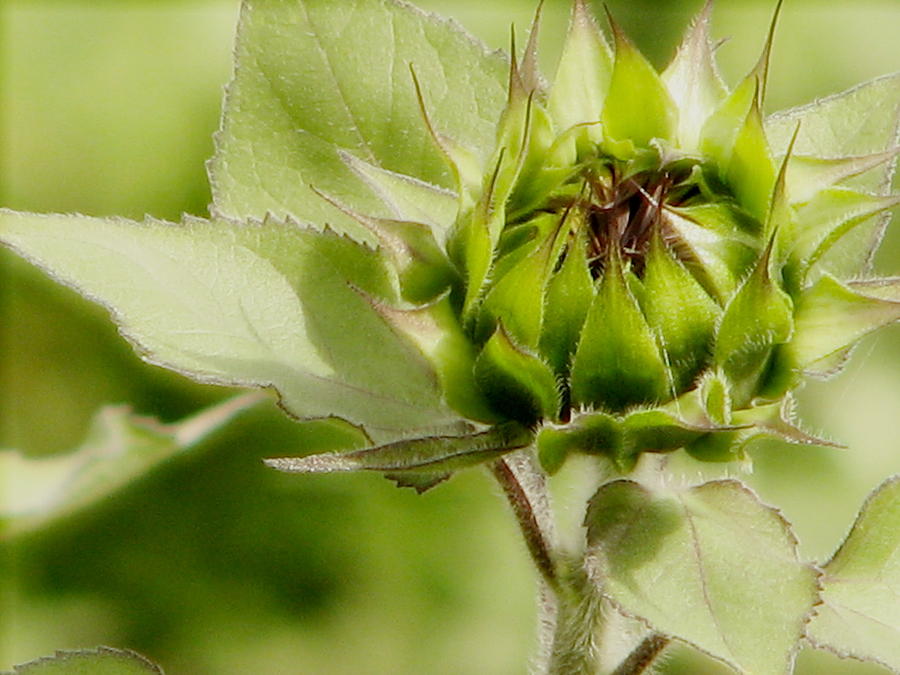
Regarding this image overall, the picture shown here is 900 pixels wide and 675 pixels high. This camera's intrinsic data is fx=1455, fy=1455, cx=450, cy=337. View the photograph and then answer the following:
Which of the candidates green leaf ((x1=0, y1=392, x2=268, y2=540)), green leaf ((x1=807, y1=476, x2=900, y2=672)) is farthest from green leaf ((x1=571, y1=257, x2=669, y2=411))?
green leaf ((x1=0, y1=392, x2=268, y2=540))

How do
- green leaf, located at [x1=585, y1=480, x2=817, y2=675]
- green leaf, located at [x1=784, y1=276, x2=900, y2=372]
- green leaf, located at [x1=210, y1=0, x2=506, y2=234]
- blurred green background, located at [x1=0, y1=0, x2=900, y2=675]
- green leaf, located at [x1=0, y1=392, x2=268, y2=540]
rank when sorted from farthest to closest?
blurred green background, located at [x1=0, y1=0, x2=900, y2=675]
green leaf, located at [x1=0, y1=392, x2=268, y2=540]
green leaf, located at [x1=210, y1=0, x2=506, y2=234]
green leaf, located at [x1=784, y1=276, x2=900, y2=372]
green leaf, located at [x1=585, y1=480, x2=817, y2=675]

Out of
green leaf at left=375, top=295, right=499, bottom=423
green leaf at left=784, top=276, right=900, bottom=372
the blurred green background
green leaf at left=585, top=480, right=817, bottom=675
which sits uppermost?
green leaf at left=784, top=276, right=900, bottom=372

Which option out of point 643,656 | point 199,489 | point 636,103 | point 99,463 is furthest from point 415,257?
point 199,489

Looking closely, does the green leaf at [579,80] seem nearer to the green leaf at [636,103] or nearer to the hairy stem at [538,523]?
the green leaf at [636,103]

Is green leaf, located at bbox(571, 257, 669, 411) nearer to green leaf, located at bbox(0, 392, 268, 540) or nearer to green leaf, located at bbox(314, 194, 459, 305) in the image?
green leaf, located at bbox(314, 194, 459, 305)

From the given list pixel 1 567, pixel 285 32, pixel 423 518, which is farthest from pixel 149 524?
pixel 285 32

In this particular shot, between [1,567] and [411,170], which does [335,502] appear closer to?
[1,567]
